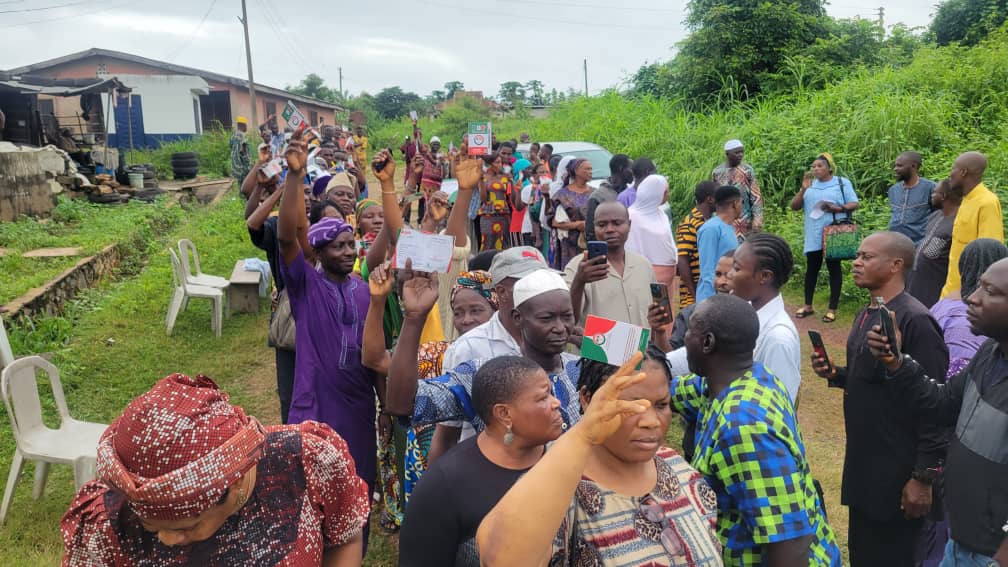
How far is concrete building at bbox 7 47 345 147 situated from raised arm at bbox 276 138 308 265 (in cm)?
2596

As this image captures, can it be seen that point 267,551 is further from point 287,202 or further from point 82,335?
point 82,335

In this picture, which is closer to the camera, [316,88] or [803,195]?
[803,195]

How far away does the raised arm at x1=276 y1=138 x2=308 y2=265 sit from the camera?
330cm

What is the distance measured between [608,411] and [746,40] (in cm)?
1750

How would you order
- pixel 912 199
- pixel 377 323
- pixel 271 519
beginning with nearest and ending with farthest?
pixel 271 519 → pixel 377 323 → pixel 912 199

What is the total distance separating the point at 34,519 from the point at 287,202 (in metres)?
2.92

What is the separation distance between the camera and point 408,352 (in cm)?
266

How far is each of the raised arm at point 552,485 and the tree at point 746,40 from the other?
16.3m

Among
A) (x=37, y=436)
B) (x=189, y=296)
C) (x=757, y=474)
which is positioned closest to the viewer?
(x=757, y=474)

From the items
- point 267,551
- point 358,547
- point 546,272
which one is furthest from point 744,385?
point 267,551

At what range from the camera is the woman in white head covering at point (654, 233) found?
19.2 feet

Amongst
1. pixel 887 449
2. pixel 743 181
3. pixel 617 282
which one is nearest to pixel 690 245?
pixel 617 282

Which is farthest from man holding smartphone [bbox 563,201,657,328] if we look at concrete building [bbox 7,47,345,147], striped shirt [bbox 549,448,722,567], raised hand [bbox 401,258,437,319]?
concrete building [bbox 7,47,345,147]

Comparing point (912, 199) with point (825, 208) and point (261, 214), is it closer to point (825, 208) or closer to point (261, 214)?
point (825, 208)
